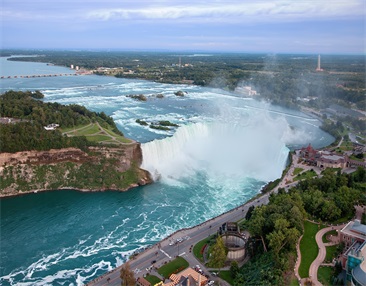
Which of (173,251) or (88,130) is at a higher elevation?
(88,130)

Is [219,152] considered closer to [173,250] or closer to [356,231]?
[173,250]

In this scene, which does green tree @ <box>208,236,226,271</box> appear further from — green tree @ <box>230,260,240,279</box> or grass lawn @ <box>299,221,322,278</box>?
grass lawn @ <box>299,221,322,278</box>

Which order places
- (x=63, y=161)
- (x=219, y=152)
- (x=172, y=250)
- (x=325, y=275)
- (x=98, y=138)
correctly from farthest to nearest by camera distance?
(x=219, y=152) < (x=98, y=138) < (x=63, y=161) < (x=172, y=250) < (x=325, y=275)

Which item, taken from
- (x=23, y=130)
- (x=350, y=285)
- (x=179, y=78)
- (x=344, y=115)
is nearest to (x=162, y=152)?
(x=23, y=130)

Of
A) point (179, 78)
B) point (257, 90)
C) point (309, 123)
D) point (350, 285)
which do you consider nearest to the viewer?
point (350, 285)

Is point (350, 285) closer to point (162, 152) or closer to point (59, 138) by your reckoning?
point (162, 152)

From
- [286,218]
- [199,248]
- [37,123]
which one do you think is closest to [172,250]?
[199,248]
